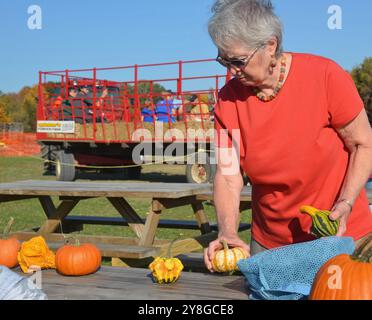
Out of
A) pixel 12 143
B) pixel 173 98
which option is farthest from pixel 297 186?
pixel 12 143

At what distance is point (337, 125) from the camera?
214cm

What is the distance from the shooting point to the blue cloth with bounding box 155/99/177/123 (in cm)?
1330

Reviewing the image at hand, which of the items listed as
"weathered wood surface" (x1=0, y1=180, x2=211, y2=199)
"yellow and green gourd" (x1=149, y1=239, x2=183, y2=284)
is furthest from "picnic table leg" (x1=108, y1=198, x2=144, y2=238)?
"yellow and green gourd" (x1=149, y1=239, x2=183, y2=284)

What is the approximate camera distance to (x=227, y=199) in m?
2.34

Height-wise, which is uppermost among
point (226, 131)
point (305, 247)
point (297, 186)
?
point (226, 131)

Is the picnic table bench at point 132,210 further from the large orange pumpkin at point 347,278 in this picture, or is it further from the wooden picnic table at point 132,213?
the large orange pumpkin at point 347,278

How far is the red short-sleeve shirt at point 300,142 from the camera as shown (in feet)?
6.98

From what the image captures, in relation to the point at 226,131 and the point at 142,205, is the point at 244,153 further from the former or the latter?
the point at 142,205

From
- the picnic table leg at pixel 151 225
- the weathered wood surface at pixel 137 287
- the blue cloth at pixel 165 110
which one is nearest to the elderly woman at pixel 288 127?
the weathered wood surface at pixel 137 287
